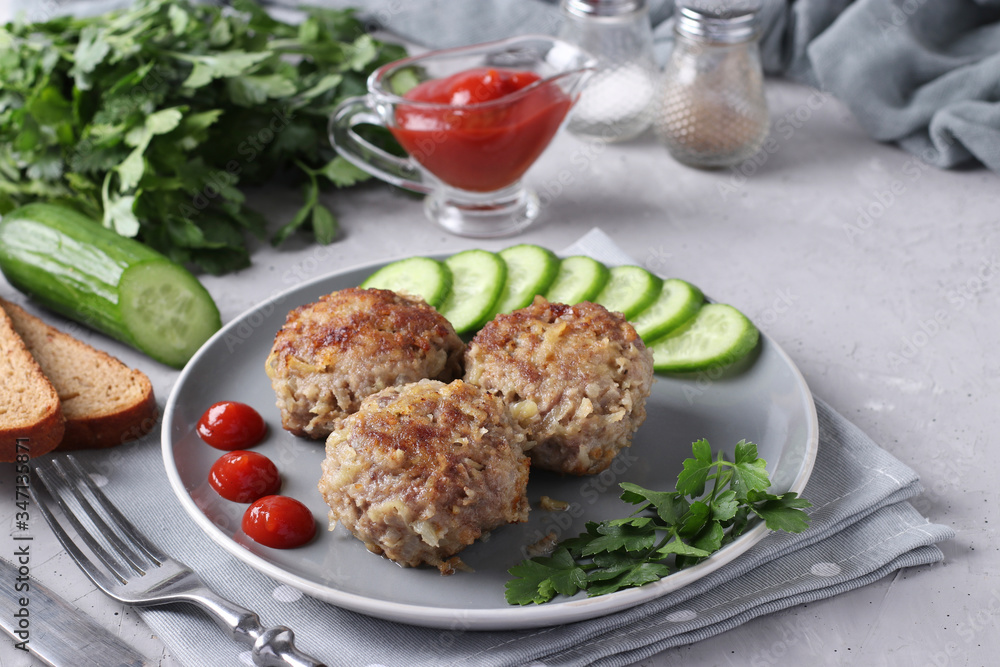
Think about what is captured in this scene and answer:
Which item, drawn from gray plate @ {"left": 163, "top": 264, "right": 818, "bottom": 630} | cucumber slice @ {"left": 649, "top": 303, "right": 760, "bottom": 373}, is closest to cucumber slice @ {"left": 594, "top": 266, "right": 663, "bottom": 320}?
cucumber slice @ {"left": 649, "top": 303, "right": 760, "bottom": 373}

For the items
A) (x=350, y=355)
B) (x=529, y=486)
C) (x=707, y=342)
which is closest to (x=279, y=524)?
(x=350, y=355)

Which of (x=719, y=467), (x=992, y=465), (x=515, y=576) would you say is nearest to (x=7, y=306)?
(x=515, y=576)

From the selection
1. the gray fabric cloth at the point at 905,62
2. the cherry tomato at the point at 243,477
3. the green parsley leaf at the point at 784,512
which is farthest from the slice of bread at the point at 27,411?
the gray fabric cloth at the point at 905,62

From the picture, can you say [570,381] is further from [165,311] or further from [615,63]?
[615,63]

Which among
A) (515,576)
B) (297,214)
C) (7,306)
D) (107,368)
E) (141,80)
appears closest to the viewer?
(515,576)

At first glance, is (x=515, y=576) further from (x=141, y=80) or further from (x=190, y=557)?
(x=141, y=80)

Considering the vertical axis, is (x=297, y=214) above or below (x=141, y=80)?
below
